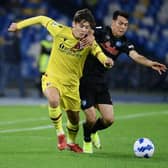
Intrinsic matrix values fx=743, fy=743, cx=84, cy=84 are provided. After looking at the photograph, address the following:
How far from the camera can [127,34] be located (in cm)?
2997

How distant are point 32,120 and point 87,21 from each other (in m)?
7.45

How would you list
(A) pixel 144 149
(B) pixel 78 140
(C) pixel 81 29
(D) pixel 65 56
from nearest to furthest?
1. (A) pixel 144 149
2. (C) pixel 81 29
3. (D) pixel 65 56
4. (B) pixel 78 140

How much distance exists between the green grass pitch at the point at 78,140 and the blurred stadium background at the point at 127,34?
4993 millimetres

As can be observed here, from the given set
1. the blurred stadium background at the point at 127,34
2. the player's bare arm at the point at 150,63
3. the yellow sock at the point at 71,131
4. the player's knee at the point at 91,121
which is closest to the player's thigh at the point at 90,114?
the player's knee at the point at 91,121

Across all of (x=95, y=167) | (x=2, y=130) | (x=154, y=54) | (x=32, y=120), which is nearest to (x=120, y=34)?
(x=95, y=167)

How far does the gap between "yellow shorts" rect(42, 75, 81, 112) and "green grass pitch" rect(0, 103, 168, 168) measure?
749 millimetres

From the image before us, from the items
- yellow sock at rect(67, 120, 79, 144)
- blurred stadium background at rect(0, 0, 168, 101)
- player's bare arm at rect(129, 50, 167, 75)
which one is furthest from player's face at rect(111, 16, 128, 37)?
blurred stadium background at rect(0, 0, 168, 101)

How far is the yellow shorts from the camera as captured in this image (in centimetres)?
1176

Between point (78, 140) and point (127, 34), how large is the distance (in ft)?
53.8

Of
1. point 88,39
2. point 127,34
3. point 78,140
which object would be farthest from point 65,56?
point 127,34

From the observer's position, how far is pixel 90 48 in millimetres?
11656

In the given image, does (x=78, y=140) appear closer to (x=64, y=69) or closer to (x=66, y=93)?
(x=66, y=93)

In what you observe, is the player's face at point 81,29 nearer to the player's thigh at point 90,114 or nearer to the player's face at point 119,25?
the player's face at point 119,25

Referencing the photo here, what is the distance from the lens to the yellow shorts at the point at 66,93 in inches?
463
